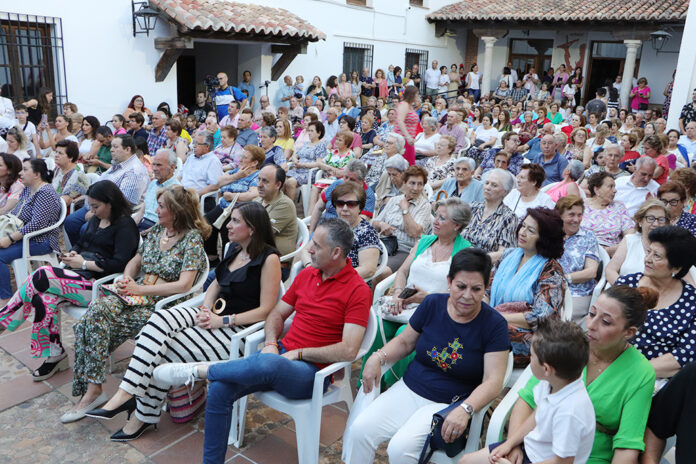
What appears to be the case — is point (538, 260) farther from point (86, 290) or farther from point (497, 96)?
point (497, 96)

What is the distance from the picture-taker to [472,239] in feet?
12.7

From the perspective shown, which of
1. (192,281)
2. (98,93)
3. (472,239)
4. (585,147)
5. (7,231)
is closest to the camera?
(192,281)

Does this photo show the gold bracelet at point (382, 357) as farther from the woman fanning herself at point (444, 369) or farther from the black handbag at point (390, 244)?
the black handbag at point (390, 244)

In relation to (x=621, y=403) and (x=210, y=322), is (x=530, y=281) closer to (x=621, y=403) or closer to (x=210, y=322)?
(x=621, y=403)

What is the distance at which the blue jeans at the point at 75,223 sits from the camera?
500cm

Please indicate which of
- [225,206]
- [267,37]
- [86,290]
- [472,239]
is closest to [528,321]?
[472,239]

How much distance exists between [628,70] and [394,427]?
1645 cm

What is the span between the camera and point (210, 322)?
3051 millimetres

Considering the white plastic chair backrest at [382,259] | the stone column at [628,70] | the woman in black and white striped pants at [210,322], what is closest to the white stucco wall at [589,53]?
the stone column at [628,70]

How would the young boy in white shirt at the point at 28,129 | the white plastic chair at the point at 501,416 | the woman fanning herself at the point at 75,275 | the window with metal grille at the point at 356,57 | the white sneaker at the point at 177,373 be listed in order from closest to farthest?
the white plastic chair at the point at 501,416
the white sneaker at the point at 177,373
the woman fanning herself at the point at 75,275
the young boy in white shirt at the point at 28,129
the window with metal grille at the point at 356,57

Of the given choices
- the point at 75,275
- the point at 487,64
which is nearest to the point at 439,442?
the point at 75,275

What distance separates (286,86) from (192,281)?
10.6 meters

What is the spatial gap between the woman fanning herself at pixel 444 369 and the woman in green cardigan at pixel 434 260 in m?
0.52

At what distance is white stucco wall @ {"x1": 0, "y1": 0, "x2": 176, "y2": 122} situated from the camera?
931 centimetres
